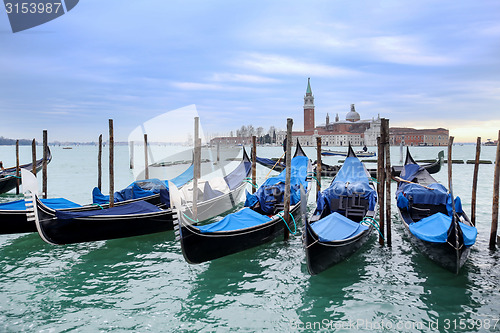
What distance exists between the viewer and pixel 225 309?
3.67 meters

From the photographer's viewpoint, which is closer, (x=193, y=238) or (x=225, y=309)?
(x=225, y=309)

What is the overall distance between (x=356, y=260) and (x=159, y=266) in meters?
2.65

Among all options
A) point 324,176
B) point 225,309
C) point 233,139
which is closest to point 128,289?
point 225,309

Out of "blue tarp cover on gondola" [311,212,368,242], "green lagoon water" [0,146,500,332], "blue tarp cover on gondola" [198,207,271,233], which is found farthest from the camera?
"blue tarp cover on gondola" [198,207,271,233]

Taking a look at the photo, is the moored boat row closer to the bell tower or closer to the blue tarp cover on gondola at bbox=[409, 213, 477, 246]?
the blue tarp cover on gondola at bbox=[409, 213, 477, 246]

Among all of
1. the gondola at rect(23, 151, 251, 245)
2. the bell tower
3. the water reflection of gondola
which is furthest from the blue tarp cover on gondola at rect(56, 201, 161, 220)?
the bell tower

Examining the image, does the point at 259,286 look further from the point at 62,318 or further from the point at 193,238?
the point at 62,318

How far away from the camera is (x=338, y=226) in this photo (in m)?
4.89

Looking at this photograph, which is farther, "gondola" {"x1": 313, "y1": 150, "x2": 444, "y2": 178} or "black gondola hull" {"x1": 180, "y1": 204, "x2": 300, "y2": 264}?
"gondola" {"x1": 313, "y1": 150, "x2": 444, "y2": 178}

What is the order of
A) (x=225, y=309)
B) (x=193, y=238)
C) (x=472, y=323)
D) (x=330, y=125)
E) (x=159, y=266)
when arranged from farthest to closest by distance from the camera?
(x=330, y=125) < (x=159, y=266) < (x=193, y=238) < (x=225, y=309) < (x=472, y=323)

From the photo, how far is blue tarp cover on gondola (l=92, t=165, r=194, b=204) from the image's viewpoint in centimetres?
709

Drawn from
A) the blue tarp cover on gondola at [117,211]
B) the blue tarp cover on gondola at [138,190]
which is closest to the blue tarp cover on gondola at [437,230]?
the blue tarp cover on gondola at [117,211]

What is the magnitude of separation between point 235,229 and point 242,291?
39.1 inches

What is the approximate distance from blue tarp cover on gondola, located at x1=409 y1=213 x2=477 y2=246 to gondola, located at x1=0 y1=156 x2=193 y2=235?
4434 mm
